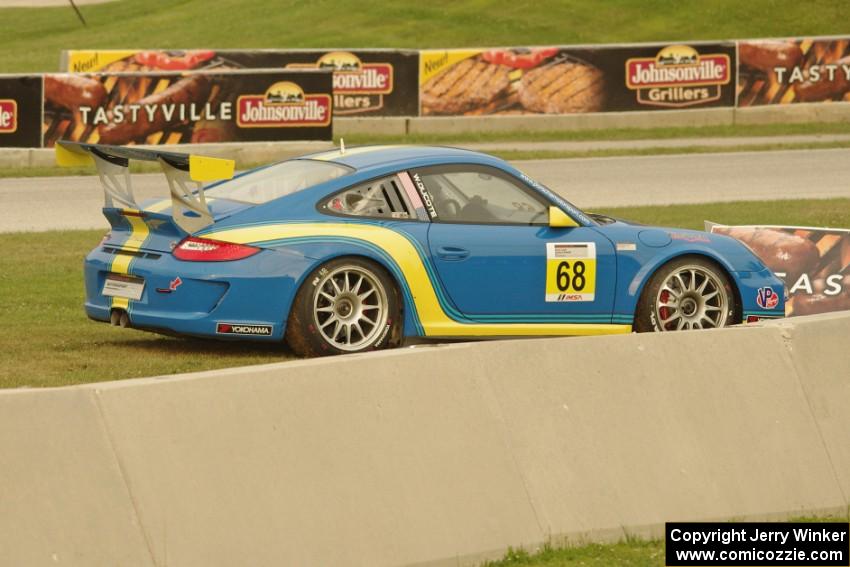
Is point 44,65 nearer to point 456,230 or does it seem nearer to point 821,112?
point 821,112

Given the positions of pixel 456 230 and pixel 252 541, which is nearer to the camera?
pixel 252 541

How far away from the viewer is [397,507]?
6.05 meters

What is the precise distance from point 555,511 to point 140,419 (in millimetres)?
1779

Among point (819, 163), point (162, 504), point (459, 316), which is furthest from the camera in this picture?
point (819, 163)

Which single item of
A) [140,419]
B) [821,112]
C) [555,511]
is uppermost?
[821,112]

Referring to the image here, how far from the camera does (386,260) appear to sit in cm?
919

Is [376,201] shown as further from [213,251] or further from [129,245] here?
[129,245]

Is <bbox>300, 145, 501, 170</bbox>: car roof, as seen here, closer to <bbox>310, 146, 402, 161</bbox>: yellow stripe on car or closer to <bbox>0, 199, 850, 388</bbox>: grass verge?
<bbox>310, 146, 402, 161</bbox>: yellow stripe on car

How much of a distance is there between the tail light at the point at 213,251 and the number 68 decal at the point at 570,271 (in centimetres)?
187

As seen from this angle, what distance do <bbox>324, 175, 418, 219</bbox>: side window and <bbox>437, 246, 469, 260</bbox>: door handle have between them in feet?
0.93

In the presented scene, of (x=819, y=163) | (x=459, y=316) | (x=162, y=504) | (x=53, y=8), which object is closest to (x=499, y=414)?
(x=162, y=504)

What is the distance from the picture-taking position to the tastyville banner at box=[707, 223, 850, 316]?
11.7m

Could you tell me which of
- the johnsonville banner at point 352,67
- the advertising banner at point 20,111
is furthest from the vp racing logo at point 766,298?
the johnsonville banner at point 352,67

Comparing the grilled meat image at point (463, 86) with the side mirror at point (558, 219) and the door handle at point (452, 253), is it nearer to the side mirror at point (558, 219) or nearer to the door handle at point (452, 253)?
the side mirror at point (558, 219)
